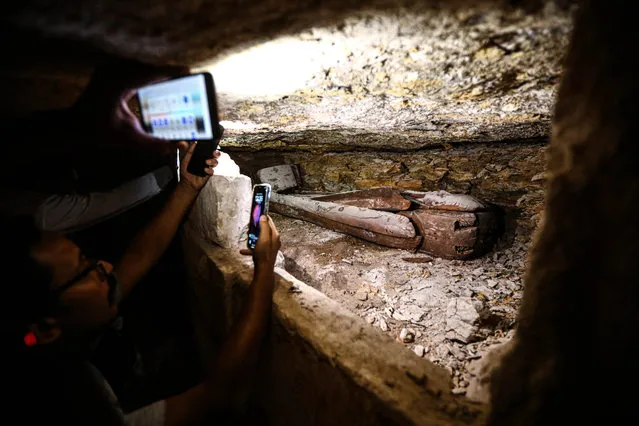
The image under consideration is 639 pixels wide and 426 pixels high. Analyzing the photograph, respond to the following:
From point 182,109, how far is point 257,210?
2.54 ft

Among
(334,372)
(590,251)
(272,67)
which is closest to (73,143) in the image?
(272,67)

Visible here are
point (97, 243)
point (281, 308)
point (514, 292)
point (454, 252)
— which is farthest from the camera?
point (97, 243)

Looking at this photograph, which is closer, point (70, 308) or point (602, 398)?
point (602, 398)

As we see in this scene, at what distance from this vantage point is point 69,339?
1.20 meters

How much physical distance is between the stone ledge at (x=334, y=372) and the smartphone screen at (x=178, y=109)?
37.7 inches

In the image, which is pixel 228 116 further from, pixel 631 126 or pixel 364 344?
pixel 631 126

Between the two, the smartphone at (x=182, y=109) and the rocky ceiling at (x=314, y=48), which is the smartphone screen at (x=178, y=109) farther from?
the rocky ceiling at (x=314, y=48)

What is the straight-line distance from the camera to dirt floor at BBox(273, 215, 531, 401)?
66.3 inches

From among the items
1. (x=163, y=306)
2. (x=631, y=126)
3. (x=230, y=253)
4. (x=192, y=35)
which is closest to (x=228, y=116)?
(x=230, y=253)

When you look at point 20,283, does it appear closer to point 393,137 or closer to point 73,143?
point 73,143

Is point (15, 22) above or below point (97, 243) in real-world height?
above

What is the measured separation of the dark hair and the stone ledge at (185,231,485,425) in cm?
92

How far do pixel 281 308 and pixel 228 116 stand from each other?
1616mm

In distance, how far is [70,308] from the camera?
1200 mm
